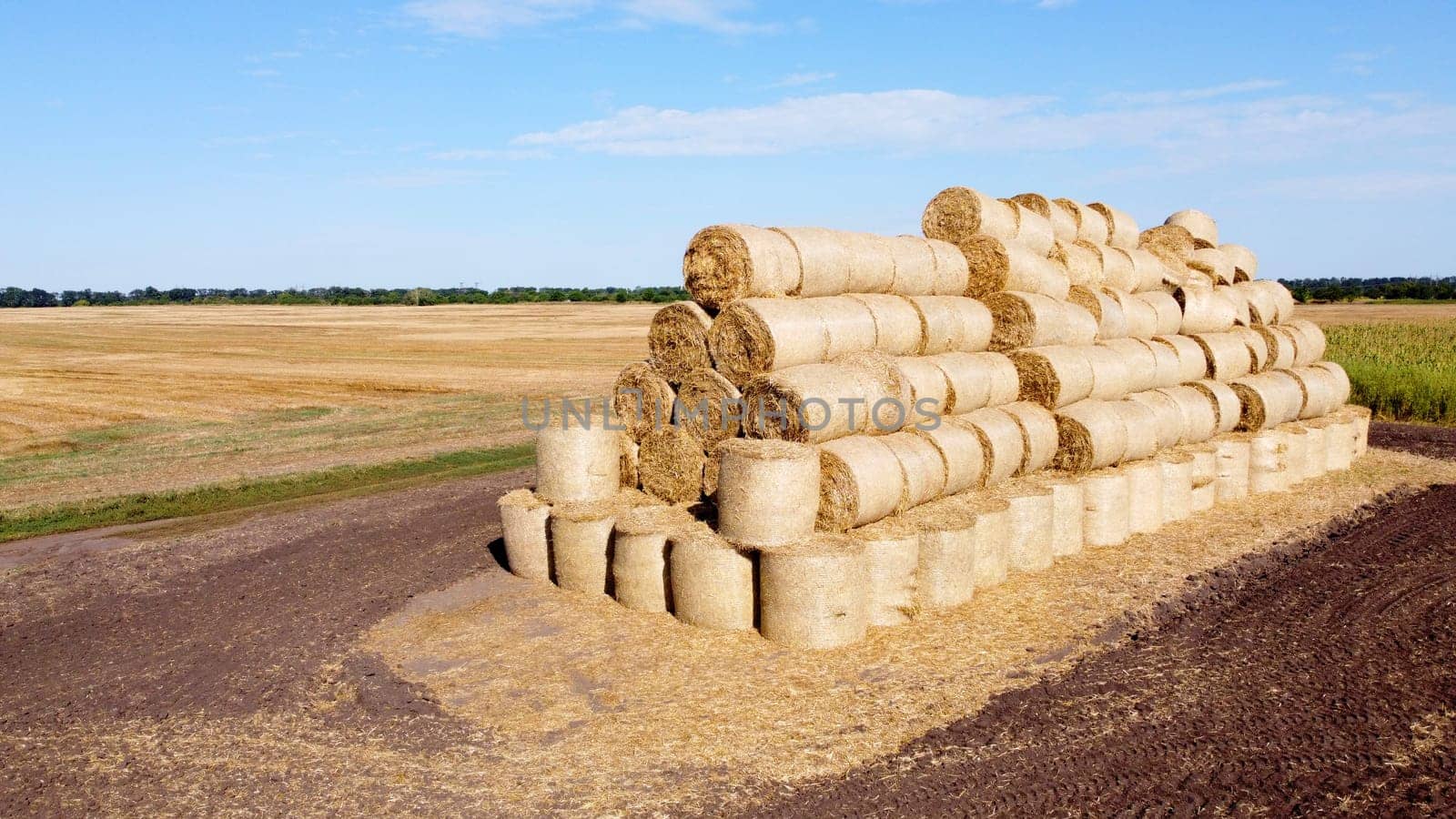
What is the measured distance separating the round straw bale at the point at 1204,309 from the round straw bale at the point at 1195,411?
142 centimetres

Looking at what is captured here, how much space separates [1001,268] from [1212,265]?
6019mm

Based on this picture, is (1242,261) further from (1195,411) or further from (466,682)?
(466,682)

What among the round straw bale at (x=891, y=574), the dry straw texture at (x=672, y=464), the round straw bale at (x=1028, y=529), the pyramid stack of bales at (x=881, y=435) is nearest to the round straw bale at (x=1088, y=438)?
the pyramid stack of bales at (x=881, y=435)

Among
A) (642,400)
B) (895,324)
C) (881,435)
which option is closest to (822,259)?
(895,324)

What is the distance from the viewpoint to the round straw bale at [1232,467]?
43.8ft

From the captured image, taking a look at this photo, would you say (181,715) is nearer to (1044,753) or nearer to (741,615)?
(741,615)

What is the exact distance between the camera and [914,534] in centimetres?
876

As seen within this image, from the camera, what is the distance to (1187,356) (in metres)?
13.8

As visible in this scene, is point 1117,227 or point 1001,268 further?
point 1117,227

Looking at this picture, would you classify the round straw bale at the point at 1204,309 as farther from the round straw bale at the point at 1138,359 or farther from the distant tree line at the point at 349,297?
the distant tree line at the point at 349,297

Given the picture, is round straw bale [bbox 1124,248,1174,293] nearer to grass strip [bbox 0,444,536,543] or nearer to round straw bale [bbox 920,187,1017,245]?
round straw bale [bbox 920,187,1017,245]

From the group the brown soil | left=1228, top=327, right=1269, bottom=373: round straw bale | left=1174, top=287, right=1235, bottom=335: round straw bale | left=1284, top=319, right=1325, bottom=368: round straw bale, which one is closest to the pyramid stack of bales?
left=1174, top=287, right=1235, bottom=335: round straw bale

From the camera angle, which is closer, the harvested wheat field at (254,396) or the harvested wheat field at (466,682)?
the harvested wheat field at (466,682)

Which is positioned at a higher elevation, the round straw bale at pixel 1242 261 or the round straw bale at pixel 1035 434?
the round straw bale at pixel 1242 261
